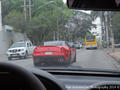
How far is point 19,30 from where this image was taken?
34906 millimetres

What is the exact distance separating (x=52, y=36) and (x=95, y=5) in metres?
44.1

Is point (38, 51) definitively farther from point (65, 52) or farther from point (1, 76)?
point (1, 76)

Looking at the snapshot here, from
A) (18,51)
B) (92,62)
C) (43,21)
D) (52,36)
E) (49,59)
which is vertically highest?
(43,21)

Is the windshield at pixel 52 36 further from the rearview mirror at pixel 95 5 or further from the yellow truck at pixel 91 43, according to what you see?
the rearview mirror at pixel 95 5

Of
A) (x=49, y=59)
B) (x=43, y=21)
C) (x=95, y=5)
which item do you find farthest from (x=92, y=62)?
(x=43, y=21)

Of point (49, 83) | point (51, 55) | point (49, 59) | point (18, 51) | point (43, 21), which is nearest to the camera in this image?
point (49, 83)

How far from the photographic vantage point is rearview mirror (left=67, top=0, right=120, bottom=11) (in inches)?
166

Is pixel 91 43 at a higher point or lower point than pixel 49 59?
lower

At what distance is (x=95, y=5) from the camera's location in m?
4.38

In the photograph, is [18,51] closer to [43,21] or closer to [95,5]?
[95,5]

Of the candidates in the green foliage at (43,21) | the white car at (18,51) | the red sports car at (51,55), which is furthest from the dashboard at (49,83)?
the green foliage at (43,21)

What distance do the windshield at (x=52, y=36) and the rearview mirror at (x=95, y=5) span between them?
43.7 inches

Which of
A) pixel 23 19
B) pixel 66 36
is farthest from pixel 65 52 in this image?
pixel 66 36

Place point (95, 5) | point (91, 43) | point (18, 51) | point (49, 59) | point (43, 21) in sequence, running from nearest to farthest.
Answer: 1. point (95, 5)
2. point (49, 59)
3. point (18, 51)
4. point (43, 21)
5. point (91, 43)
